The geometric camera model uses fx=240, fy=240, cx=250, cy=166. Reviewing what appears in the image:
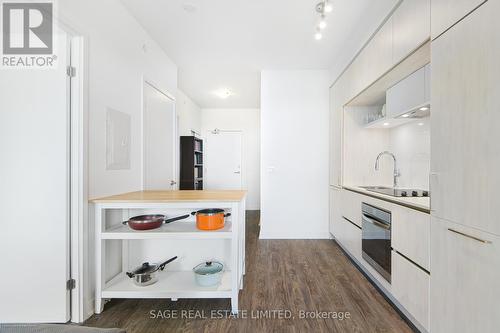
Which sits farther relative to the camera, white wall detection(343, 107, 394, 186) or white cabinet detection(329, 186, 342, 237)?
white cabinet detection(329, 186, 342, 237)

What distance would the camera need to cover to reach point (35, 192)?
1.74 m

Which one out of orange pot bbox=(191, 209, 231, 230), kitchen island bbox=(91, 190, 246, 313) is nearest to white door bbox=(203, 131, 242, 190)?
kitchen island bbox=(91, 190, 246, 313)

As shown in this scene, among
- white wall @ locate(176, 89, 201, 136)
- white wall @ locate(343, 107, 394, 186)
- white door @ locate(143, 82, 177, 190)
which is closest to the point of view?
white door @ locate(143, 82, 177, 190)

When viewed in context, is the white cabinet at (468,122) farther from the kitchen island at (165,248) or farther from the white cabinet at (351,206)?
the kitchen island at (165,248)

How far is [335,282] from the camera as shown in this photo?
Result: 2418mm

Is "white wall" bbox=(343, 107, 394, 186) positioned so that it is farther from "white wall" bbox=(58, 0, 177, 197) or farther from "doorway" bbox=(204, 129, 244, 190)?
"doorway" bbox=(204, 129, 244, 190)

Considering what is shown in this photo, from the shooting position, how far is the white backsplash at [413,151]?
2.43 metres

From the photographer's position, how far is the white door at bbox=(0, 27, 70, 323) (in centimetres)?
171

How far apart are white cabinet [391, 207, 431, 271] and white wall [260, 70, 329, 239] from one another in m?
1.97

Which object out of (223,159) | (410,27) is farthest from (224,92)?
(410,27)

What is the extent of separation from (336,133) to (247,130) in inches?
130

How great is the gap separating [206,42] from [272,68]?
119 cm

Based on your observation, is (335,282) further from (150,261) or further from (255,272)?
(150,261)

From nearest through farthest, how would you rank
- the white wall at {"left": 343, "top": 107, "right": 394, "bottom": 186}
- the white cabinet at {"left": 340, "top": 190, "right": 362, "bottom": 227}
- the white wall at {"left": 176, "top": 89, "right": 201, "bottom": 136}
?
the white cabinet at {"left": 340, "top": 190, "right": 362, "bottom": 227} < the white wall at {"left": 343, "top": 107, "right": 394, "bottom": 186} < the white wall at {"left": 176, "top": 89, "right": 201, "bottom": 136}
